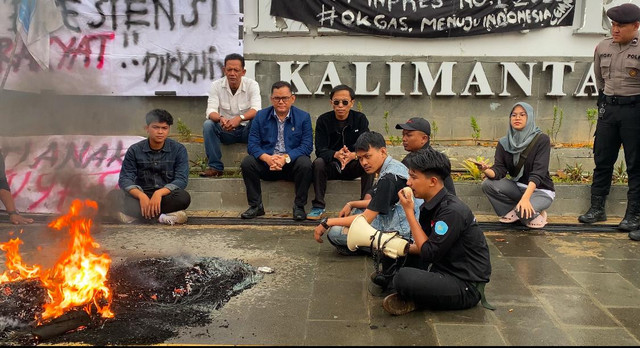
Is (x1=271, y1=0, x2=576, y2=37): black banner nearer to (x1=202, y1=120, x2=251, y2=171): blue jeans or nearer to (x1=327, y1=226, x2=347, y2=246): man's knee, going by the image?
(x1=202, y1=120, x2=251, y2=171): blue jeans

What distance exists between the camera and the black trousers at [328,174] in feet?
23.9

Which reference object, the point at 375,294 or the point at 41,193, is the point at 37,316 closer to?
the point at 375,294

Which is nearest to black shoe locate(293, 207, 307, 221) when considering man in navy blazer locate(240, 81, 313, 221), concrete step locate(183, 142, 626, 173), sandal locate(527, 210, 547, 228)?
man in navy blazer locate(240, 81, 313, 221)

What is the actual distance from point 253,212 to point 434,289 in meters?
3.63

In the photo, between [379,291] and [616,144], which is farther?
[616,144]

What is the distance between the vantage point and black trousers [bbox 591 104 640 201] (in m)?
6.62

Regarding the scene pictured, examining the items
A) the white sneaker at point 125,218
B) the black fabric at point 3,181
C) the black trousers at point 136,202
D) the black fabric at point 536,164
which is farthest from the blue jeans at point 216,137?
the black fabric at point 536,164

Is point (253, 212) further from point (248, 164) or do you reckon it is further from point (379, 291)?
point (379, 291)

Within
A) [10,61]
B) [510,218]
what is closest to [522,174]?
[510,218]

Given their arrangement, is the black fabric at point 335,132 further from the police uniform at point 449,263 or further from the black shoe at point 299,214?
the police uniform at point 449,263

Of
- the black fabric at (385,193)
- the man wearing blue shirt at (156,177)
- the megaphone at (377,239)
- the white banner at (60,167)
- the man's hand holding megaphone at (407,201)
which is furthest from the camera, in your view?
the man wearing blue shirt at (156,177)

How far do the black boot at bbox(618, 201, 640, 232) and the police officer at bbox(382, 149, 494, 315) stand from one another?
3351 mm

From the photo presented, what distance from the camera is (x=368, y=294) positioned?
15.3ft

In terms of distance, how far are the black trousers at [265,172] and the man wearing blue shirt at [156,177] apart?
2.57ft
